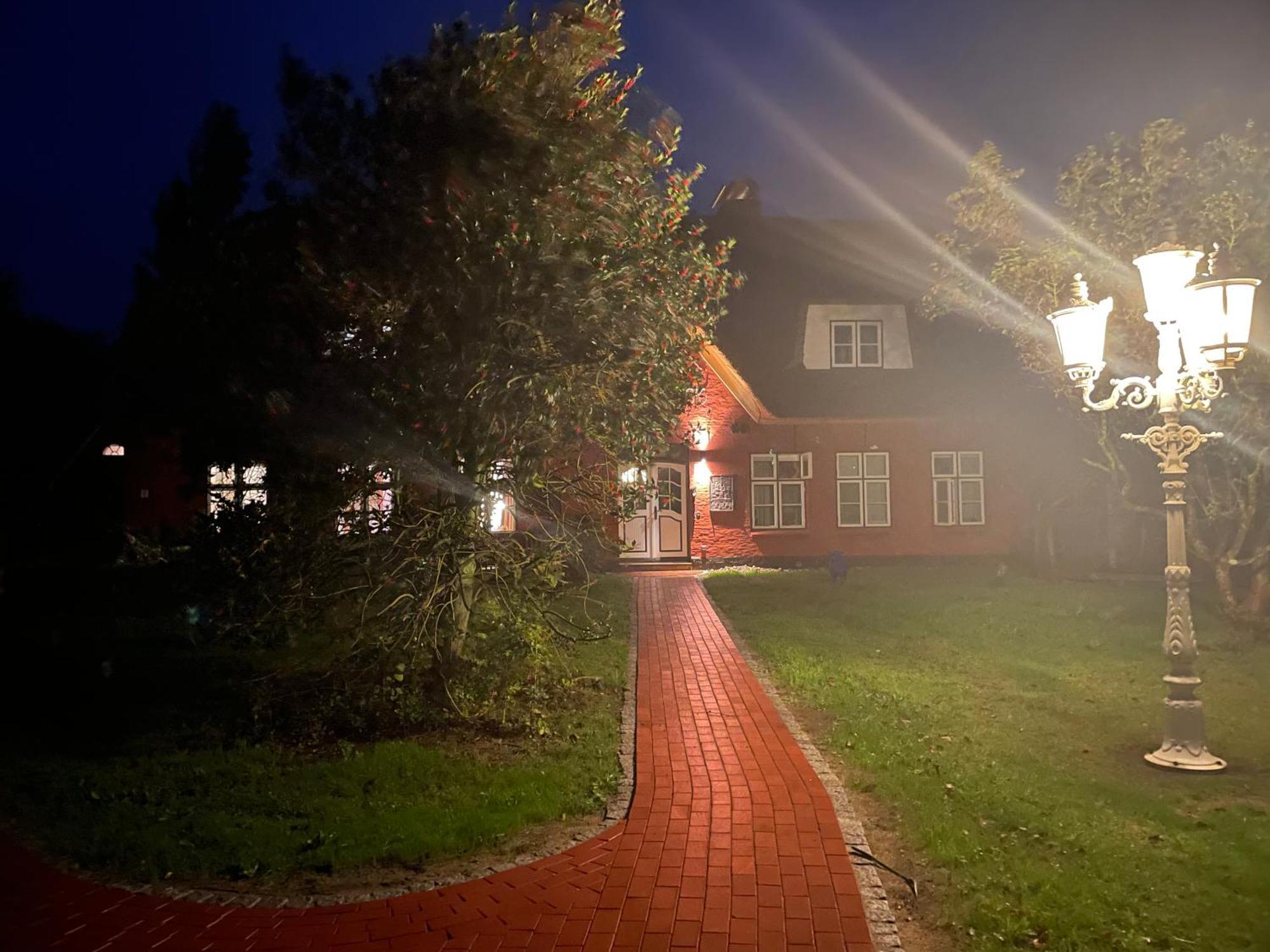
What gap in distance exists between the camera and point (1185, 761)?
6.64 meters

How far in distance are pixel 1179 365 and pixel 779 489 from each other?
13.5 metres

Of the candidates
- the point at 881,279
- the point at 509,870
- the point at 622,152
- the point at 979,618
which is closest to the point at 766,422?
the point at 881,279

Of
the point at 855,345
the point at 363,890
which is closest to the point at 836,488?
the point at 855,345

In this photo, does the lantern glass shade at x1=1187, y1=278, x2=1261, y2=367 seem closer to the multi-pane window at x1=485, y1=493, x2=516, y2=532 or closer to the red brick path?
the red brick path

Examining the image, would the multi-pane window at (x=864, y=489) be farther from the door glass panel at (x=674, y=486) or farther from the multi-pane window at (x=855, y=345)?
the door glass panel at (x=674, y=486)

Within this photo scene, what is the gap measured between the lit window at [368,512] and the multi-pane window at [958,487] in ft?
53.7

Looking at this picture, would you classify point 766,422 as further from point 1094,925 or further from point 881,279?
point 1094,925

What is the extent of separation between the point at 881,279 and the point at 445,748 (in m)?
18.4

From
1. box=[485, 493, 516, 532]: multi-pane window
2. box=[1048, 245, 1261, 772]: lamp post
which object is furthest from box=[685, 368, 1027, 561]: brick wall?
box=[1048, 245, 1261, 772]: lamp post

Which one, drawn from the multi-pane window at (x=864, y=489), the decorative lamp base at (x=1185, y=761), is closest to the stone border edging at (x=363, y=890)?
the decorative lamp base at (x=1185, y=761)

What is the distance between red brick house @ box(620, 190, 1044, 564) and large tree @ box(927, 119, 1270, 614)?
19.6 feet

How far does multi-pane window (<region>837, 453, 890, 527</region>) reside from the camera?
20922 mm

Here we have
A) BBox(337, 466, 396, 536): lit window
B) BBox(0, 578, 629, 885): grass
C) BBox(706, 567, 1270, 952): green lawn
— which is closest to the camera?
BBox(706, 567, 1270, 952): green lawn

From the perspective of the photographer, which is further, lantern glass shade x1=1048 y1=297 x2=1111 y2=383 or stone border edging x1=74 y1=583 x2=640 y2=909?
lantern glass shade x1=1048 y1=297 x2=1111 y2=383
